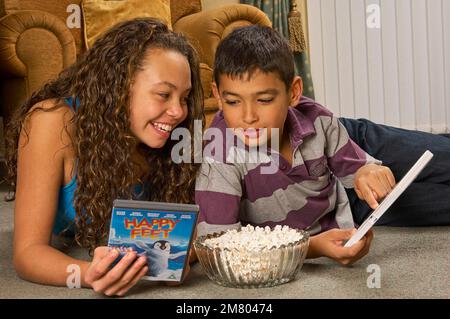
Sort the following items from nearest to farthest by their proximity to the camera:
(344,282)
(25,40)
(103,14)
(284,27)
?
(344,282)
(25,40)
(103,14)
(284,27)

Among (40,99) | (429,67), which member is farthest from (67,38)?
(429,67)

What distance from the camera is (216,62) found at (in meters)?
1.46

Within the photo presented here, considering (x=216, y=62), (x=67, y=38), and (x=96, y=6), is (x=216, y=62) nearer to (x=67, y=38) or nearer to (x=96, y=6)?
(x=67, y=38)

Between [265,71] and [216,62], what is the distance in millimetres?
124

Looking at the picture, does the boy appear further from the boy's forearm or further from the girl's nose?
the girl's nose

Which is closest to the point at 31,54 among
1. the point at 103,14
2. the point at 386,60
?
the point at 103,14

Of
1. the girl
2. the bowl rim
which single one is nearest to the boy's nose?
the girl

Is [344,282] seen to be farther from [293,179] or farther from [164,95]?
[164,95]

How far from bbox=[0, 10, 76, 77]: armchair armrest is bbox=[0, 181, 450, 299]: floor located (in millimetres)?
1152

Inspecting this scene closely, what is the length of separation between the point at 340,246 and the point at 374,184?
0.52ft

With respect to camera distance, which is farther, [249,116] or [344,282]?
[249,116]

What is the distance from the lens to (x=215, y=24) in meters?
2.83

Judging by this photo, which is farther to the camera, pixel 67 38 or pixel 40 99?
pixel 67 38
